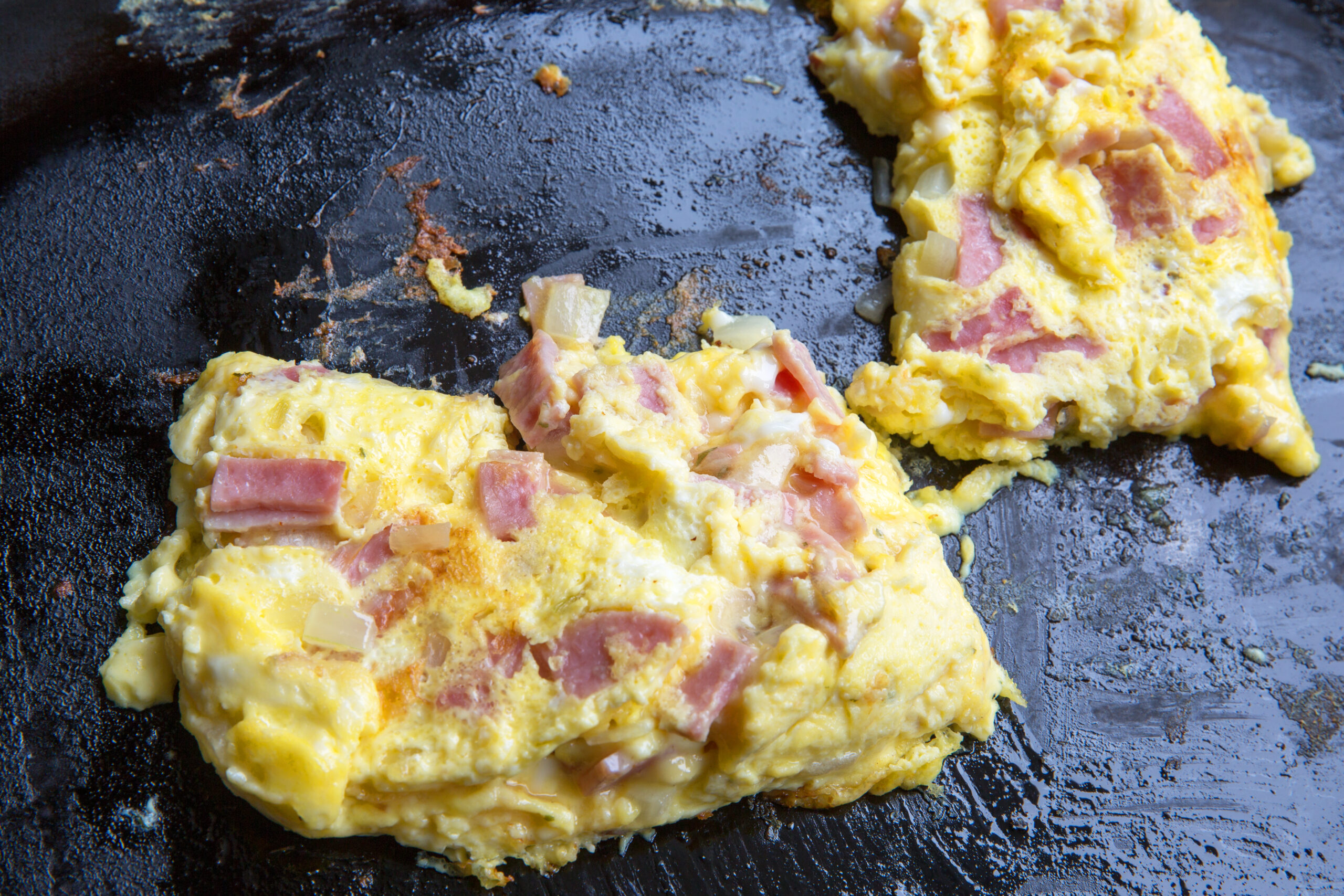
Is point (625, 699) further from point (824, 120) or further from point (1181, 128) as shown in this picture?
point (1181, 128)

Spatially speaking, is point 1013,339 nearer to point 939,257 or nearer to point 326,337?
point 939,257

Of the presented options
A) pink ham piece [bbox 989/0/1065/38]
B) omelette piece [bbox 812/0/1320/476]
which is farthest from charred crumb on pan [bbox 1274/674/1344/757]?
pink ham piece [bbox 989/0/1065/38]

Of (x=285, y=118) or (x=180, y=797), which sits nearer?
(x=180, y=797)

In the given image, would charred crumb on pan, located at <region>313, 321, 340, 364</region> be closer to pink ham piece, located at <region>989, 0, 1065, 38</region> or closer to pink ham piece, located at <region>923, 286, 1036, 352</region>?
pink ham piece, located at <region>923, 286, 1036, 352</region>

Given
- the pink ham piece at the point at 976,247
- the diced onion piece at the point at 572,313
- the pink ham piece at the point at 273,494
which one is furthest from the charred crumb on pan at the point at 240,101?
the pink ham piece at the point at 976,247

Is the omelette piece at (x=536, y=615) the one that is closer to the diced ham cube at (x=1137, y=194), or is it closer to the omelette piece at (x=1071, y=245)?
the omelette piece at (x=1071, y=245)

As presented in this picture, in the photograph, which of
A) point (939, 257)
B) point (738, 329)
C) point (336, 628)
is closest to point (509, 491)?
point (336, 628)

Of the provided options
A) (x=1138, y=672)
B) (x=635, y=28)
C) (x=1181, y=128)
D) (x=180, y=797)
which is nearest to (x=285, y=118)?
(x=635, y=28)
